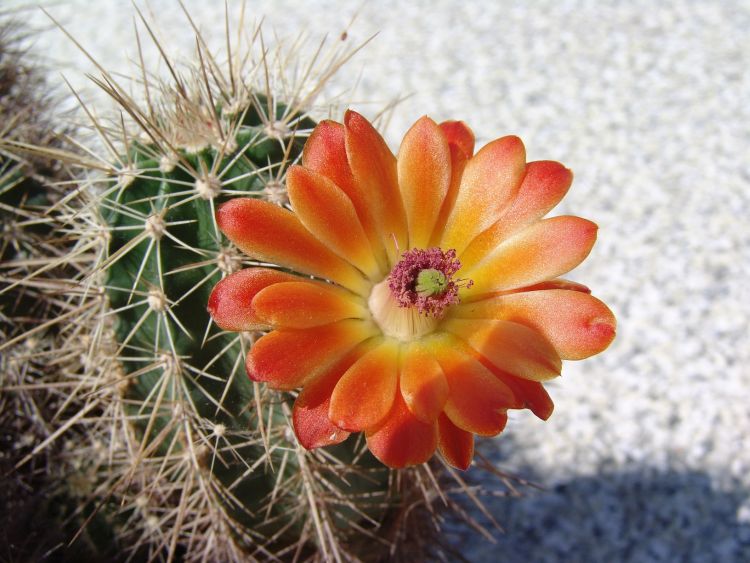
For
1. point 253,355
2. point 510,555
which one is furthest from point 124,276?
point 510,555

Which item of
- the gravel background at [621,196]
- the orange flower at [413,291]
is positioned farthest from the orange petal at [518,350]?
the gravel background at [621,196]

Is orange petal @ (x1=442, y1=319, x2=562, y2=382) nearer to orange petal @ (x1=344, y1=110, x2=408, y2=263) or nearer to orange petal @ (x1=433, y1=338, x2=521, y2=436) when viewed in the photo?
orange petal @ (x1=433, y1=338, x2=521, y2=436)

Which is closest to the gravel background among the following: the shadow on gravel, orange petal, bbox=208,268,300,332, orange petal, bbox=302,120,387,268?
the shadow on gravel

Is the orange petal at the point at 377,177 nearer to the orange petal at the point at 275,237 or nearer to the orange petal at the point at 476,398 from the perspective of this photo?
the orange petal at the point at 275,237

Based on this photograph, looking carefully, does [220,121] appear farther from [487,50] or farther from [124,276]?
[487,50]

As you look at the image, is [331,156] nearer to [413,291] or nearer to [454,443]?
[413,291]
